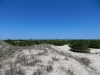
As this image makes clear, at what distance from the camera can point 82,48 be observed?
15953 millimetres

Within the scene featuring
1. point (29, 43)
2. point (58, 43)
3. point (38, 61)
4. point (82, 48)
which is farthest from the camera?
point (58, 43)

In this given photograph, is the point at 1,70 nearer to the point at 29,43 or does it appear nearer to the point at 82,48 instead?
the point at 82,48

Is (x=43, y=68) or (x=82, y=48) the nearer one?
(x=43, y=68)

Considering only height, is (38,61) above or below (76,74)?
above

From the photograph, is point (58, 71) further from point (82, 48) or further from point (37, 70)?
point (82, 48)

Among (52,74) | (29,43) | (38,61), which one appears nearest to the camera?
(52,74)

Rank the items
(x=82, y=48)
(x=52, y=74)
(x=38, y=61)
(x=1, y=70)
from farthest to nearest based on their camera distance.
→ (x=82, y=48), (x=38, y=61), (x=1, y=70), (x=52, y=74)

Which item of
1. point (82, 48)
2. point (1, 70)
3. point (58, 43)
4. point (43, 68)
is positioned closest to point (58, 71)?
point (43, 68)

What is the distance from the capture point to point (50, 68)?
232 inches

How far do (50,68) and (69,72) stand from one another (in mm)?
1036

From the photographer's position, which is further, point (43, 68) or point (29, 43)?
point (29, 43)

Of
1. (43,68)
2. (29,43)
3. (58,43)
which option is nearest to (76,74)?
(43,68)

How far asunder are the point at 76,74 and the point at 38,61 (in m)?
2.46

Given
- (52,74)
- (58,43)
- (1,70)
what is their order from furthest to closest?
(58,43) → (1,70) → (52,74)
